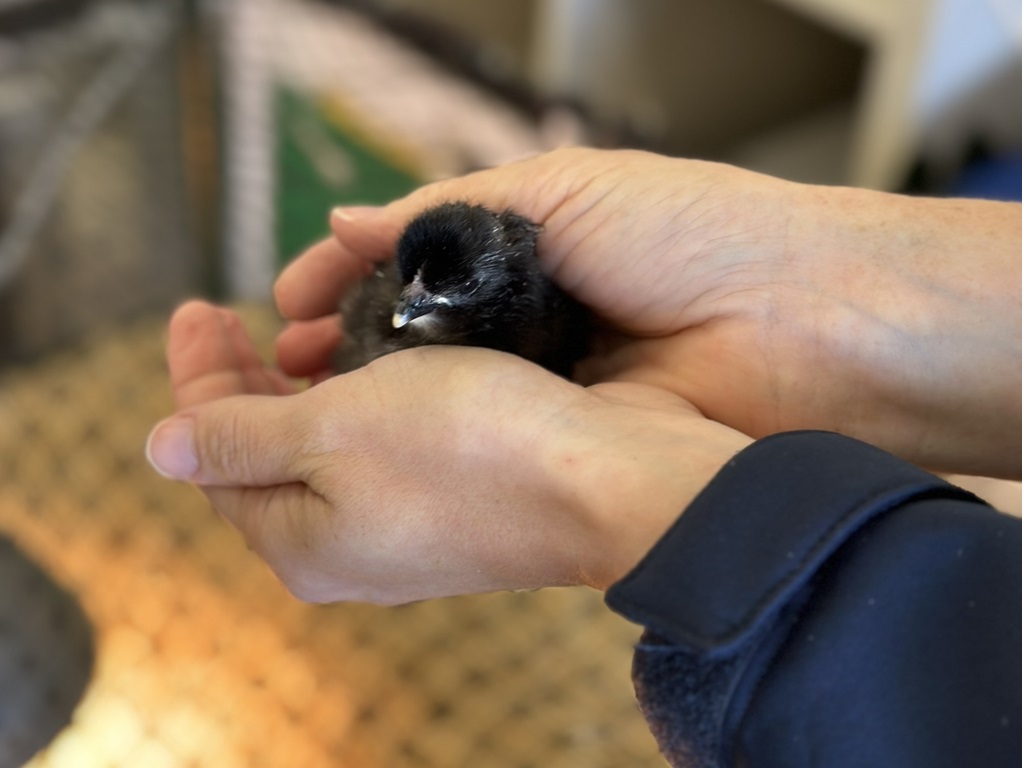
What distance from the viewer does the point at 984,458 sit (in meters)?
0.84

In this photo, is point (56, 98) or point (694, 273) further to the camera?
point (56, 98)

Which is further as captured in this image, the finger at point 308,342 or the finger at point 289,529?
the finger at point 308,342

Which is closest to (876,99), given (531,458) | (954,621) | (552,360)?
(552,360)

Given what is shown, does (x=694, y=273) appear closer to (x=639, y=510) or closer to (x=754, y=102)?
(x=639, y=510)

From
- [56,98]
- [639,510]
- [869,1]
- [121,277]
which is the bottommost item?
[121,277]

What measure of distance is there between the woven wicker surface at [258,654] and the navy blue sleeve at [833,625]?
0.35 metres

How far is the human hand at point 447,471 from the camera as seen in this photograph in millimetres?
635

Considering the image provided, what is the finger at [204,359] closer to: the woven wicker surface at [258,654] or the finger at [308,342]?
the finger at [308,342]

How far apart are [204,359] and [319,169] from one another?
81cm

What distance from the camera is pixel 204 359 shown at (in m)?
0.92

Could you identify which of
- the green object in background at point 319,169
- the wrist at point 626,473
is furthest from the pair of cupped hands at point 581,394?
the green object in background at point 319,169

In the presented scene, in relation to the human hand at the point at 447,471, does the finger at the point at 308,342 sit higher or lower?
lower

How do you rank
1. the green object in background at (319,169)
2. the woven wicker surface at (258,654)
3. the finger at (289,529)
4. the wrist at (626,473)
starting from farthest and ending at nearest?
1. the green object in background at (319,169)
2. the woven wicker surface at (258,654)
3. the finger at (289,529)
4. the wrist at (626,473)

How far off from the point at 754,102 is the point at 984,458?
1.38 m
